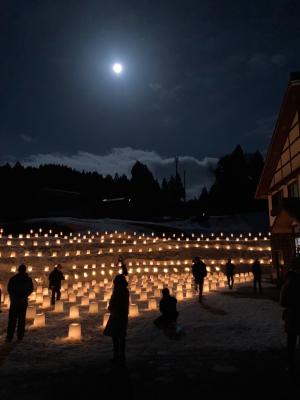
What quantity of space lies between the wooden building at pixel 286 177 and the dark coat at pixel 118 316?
9303 millimetres

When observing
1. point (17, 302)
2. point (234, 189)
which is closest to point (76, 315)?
point (17, 302)

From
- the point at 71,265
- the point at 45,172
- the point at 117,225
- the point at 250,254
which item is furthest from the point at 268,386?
the point at 45,172

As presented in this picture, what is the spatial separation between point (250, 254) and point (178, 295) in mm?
17779

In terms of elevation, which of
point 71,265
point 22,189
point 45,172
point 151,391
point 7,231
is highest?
point 45,172

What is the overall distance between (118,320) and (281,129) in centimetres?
1426

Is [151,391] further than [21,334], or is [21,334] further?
[21,334]

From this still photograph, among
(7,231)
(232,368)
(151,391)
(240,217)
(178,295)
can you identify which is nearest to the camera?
(151,391)

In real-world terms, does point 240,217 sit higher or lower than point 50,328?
higher

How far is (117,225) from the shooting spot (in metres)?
35.8

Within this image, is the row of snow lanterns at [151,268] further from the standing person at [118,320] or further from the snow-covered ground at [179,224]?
the standing person at [118,320]

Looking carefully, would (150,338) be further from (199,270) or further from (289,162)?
(289,162)

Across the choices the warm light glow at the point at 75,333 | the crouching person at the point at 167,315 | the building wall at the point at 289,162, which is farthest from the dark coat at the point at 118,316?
the building wall at the point at 289,162

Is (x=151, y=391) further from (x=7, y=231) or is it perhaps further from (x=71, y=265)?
(x=7, y=231)

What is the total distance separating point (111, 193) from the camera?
54031mm
